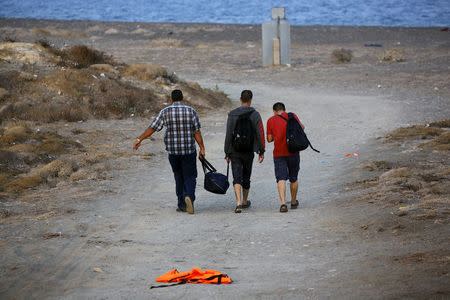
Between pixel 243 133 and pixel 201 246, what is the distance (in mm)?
2461

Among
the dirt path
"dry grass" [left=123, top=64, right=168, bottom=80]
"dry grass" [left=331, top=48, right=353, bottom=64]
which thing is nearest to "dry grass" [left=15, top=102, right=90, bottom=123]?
"dry grass" [left=123, top=64, right=168, bottom=80]

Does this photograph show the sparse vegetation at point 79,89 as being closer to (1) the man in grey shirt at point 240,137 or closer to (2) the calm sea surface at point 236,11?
(1) the man in grey shirt at point 240,137

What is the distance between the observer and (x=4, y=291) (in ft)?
37.8

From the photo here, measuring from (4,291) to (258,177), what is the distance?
27.5 ft

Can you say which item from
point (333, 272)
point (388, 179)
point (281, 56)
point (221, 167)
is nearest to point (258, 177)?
point (221, 167)

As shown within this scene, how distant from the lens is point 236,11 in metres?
110

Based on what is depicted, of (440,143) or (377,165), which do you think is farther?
(440,143)

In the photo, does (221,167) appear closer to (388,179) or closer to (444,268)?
(388,179)

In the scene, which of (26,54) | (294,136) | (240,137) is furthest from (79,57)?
(294,136)

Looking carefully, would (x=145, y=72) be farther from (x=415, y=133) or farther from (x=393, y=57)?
(x=393, y=57)

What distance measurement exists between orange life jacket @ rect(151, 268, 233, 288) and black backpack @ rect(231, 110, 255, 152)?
3.89 m

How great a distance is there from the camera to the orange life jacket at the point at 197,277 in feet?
37.6

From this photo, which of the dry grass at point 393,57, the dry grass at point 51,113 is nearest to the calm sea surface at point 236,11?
the dry grass at point 393,57

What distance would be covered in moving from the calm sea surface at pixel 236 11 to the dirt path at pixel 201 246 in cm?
7168
